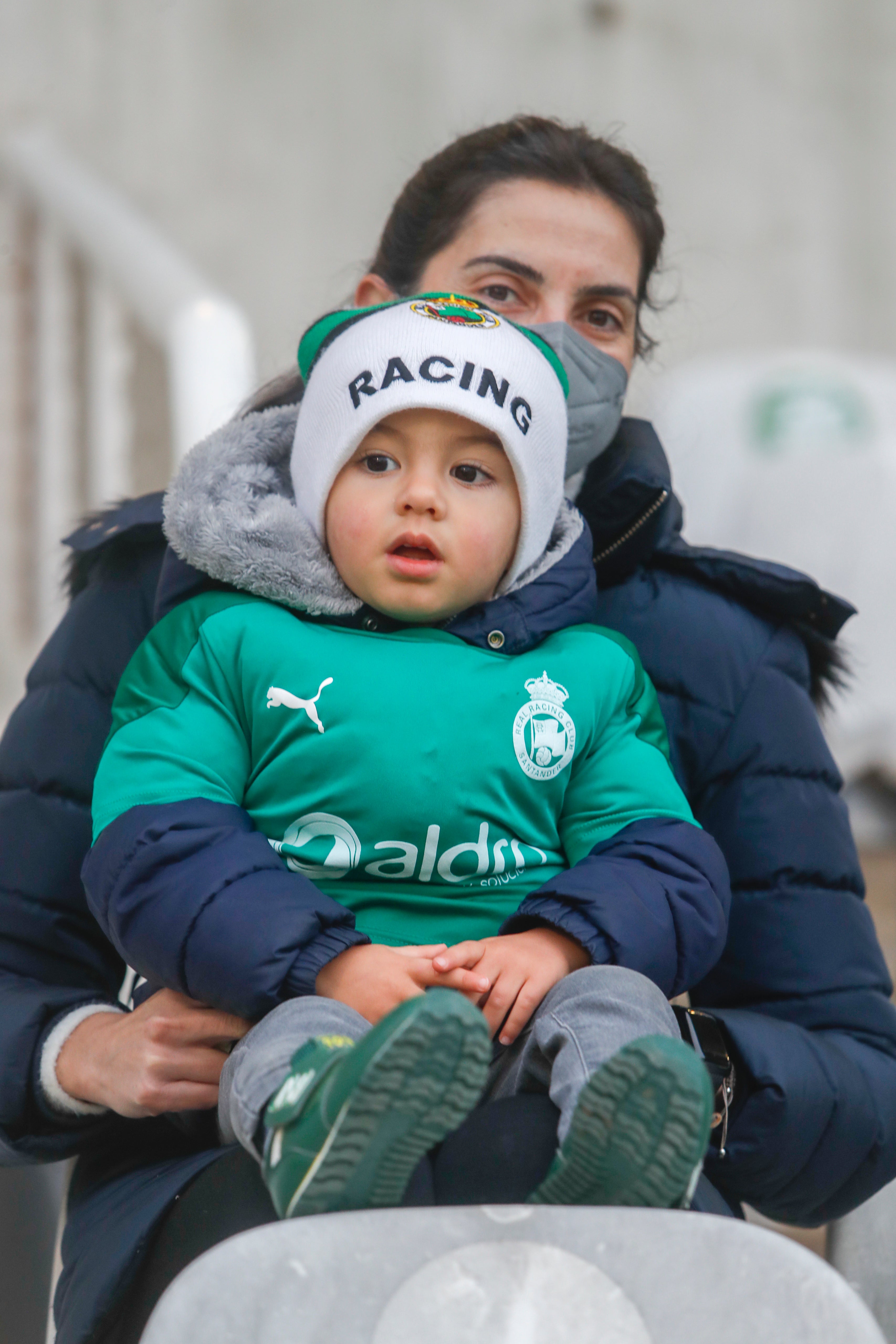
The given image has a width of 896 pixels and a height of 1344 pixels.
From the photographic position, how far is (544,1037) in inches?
34.7

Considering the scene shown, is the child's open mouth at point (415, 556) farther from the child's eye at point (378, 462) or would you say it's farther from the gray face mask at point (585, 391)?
the gray face mask at point (585, 391)

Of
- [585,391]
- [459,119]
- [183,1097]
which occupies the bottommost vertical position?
[183,1097]

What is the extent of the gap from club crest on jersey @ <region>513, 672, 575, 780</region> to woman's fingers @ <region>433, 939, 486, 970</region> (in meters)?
0.17

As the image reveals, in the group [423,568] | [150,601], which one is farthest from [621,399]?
[150,601]

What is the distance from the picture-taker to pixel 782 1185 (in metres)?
1.12

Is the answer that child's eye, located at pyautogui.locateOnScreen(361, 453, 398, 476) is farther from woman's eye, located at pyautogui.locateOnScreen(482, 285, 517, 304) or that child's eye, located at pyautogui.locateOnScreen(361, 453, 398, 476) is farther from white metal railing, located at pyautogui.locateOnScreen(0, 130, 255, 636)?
white metal railing, located at pyautogui.locateOnScreen(0, 130, 255, 636)

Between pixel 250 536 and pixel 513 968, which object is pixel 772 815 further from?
pixel 250 536

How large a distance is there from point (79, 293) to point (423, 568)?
1.85 meters

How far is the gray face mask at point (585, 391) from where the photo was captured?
1.29 metres

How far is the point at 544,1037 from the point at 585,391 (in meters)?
0.65

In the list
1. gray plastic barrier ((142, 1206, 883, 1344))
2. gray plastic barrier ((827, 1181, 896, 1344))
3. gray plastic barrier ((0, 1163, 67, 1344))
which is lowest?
gray plastic barrier ((0, 1163, 67, 1344))

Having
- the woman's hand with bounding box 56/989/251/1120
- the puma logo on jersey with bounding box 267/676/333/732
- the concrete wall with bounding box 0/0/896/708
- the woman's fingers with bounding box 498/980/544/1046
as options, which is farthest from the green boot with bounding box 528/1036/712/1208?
the concrete wall with bounding box 0/0/896/708

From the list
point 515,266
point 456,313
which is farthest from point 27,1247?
point 515,266

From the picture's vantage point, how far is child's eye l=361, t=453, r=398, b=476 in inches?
43.8
